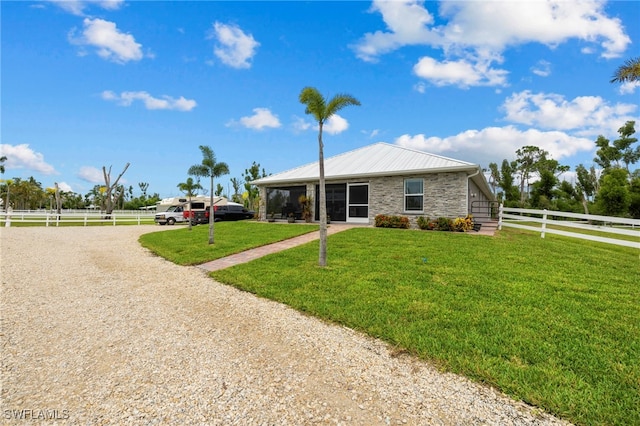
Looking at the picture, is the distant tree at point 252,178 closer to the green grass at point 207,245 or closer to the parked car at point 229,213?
the parked car at point 229,213

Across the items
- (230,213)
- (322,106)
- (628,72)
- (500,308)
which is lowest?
(500,308)

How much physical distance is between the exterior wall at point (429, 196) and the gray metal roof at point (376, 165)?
1.55 feet

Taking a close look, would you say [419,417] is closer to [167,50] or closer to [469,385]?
[469,385]

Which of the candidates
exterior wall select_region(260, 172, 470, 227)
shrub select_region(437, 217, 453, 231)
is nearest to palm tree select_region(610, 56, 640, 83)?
exterior wall select_region(260, 172, 470, 227)

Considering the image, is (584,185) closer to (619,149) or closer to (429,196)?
(619,149)

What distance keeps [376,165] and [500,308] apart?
11.4m

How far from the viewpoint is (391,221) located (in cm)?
1312

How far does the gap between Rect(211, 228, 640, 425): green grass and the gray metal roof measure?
5.51m

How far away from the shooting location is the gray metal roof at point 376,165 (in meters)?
12.8

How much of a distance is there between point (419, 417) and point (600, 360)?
2117 millimetres

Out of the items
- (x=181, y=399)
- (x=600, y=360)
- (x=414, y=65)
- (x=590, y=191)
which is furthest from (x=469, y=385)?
(x=590, y=191)

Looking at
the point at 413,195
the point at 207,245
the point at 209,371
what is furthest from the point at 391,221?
the point at 209,371

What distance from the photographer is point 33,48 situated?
951cm

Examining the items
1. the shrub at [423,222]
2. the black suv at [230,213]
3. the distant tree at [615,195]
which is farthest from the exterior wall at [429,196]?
the distant tree at [615,195]
